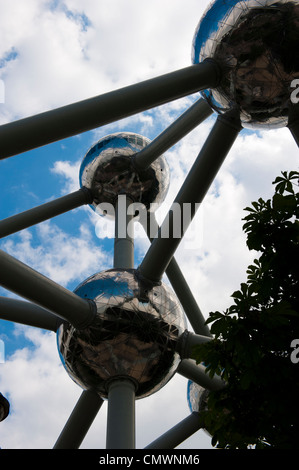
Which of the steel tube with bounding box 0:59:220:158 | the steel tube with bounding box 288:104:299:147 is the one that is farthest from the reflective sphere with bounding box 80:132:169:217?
the steel tube with bounding box 0:59:220:158

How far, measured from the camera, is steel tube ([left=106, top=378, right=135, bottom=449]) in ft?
25.1

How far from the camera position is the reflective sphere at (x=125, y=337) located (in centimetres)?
856

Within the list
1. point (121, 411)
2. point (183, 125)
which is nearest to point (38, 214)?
Answer: point (183, 125)

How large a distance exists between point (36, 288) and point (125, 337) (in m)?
1.85

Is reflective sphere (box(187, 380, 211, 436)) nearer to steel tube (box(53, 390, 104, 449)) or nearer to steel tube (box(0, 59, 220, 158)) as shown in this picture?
steel tube (box(53, 390, 104, 449))

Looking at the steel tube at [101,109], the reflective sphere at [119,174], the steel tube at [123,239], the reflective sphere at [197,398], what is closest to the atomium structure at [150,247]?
the steel tube at [101,109]

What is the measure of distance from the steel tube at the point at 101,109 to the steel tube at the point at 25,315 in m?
3.32

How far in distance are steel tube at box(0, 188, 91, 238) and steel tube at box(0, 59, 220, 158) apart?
153 inches

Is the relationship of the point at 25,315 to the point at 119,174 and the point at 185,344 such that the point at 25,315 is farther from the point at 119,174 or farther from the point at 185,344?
the point at 119,174

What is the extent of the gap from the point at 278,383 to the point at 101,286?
170 inches

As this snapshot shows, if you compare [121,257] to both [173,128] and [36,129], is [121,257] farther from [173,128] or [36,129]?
[36,129]

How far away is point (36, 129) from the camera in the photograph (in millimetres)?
6266

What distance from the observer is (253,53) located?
7.84 m
